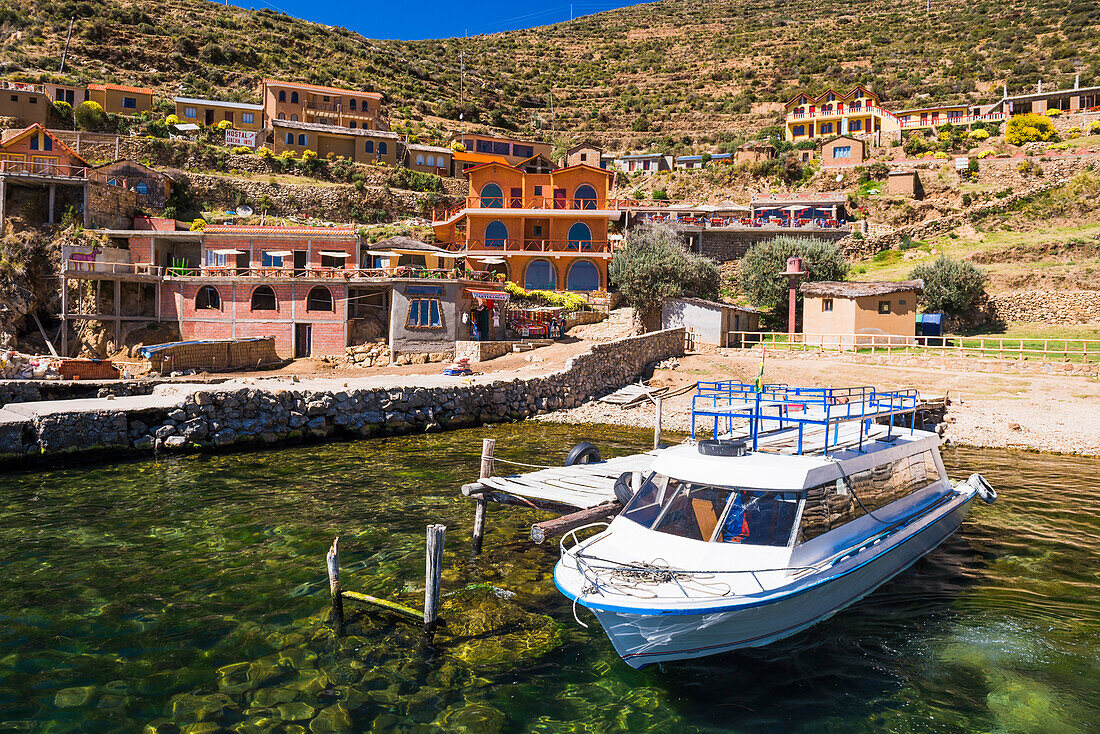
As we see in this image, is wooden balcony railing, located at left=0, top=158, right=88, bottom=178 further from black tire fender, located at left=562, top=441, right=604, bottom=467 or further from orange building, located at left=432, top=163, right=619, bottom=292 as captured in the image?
black tire fender, located at left=562, top=441, right=604, bottom=467

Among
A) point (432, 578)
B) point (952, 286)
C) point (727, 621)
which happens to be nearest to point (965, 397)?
point (952, 286)

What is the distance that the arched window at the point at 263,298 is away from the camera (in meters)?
37.1

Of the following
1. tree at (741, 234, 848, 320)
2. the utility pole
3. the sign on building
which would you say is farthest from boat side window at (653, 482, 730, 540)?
the utility pole

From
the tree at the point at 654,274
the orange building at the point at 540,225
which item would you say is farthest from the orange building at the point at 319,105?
the tree at the point at 654,274

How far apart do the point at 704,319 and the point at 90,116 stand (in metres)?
59.4

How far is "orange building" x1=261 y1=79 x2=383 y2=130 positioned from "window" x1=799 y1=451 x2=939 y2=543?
2774 inches

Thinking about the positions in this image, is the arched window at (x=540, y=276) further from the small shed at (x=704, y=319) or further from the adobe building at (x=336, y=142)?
the adobe building at (x=336, y=142)

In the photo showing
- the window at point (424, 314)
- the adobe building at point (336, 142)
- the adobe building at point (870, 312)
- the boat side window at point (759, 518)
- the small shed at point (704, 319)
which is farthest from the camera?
the adobe building at point (336, 142)

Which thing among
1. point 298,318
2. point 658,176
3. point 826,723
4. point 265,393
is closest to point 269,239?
point 298,318

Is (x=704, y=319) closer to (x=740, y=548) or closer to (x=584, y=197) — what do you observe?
(x=584, y=197)

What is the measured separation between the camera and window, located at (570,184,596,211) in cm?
5019

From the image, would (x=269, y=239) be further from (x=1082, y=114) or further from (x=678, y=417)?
(x=1082, y=114)

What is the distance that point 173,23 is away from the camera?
94.2m

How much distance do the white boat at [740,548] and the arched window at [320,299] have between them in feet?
99.9
